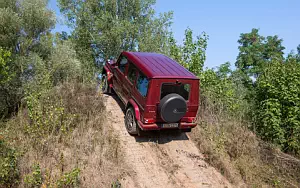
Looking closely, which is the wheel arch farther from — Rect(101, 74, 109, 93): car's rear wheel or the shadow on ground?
Rect(101, 74, 109, 93): car's rear wheel

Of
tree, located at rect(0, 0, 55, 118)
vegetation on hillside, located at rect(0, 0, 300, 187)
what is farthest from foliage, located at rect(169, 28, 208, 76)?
tree, located at rect(0, 0, 55, 118)

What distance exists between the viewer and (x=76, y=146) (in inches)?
292

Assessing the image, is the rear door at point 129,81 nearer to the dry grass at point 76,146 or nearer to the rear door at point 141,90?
the rear door at point 141,90

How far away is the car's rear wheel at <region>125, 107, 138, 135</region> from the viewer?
8.39m

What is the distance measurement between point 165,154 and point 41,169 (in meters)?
3.49

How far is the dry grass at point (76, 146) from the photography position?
6.65 meters

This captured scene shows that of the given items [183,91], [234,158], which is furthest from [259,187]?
[183,91]

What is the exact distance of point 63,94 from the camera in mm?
9164

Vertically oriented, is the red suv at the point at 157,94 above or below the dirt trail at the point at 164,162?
above

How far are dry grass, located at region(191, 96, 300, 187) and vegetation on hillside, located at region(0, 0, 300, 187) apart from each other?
0.10 ft

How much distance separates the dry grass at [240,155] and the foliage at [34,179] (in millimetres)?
4823

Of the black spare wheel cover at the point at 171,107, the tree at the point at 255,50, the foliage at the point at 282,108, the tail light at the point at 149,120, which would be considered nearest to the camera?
the black spare wheel cover at the point at 171,107

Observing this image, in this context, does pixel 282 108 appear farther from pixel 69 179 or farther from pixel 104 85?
pixel 69 179

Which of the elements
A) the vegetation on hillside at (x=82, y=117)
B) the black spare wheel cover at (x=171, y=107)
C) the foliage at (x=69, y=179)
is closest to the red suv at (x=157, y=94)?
the black spare wheel cover at (x=171, y=107)
